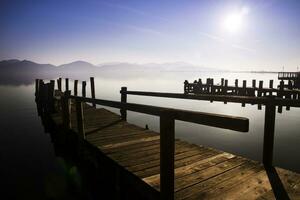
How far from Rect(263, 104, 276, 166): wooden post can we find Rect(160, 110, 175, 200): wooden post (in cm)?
218

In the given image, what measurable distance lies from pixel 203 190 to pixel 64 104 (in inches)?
241

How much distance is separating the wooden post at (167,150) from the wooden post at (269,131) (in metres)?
2.18

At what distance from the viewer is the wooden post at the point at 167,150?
2564mm

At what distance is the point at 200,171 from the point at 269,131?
4.59 ft

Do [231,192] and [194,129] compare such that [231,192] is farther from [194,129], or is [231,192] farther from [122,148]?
[194,129]

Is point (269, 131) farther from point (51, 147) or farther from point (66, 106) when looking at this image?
A: point (51, 147)

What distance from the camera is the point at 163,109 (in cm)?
260

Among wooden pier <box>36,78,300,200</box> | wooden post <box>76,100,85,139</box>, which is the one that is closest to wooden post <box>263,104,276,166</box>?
wooden pier <box>36,78,300,200</box>

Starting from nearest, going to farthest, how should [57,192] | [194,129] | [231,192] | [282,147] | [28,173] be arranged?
[231,192]
[57,192]
[28,173]
[282,147]
[194,129]

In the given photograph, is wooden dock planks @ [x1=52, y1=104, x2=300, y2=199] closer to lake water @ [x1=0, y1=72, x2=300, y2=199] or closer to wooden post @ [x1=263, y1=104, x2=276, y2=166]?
wooden post @ [x1=263, y1=104, x2=276, y2=166]

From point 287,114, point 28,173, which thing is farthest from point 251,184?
point 287,114

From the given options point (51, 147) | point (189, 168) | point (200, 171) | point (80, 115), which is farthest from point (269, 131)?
point (51, 147)

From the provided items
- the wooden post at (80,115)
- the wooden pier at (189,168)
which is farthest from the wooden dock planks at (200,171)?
the wooden post at (80,115)

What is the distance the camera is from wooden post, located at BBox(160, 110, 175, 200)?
2564mm
